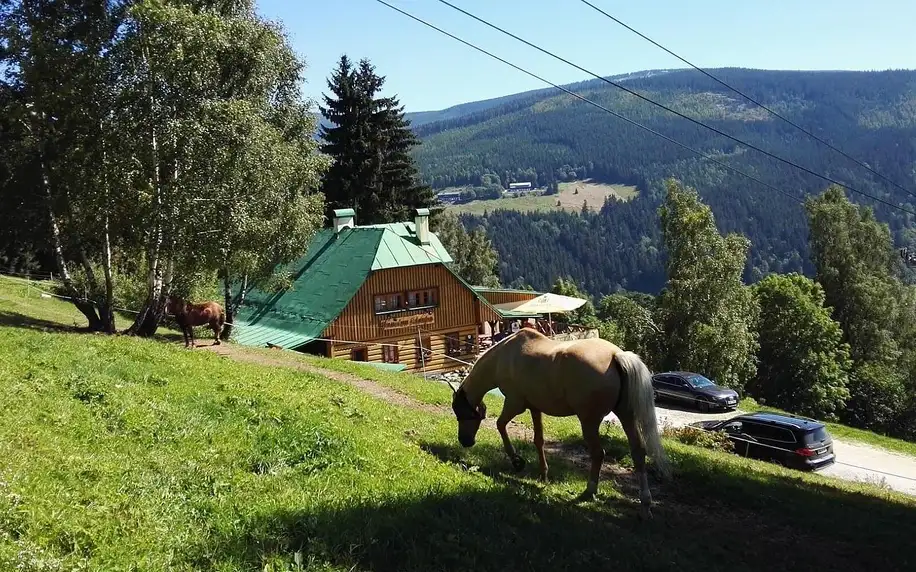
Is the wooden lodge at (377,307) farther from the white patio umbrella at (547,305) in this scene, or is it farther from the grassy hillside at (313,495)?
the grassy hillside at (313,495)

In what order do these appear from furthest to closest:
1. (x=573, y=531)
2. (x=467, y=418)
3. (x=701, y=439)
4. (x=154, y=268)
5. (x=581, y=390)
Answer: (x=154, y=268), (x=701, y=439), (x=467, y=418), (x=581, y=390), (x=573, y=531)

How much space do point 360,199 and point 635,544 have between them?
167 feet

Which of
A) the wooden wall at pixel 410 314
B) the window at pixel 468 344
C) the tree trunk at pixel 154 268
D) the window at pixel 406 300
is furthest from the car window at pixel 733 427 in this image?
the tree trunk at pixel 154 268

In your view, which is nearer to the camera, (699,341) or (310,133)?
(310,133)

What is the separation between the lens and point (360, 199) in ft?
185

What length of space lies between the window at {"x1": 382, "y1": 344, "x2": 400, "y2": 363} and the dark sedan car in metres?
13.7

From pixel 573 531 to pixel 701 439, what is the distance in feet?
42.9

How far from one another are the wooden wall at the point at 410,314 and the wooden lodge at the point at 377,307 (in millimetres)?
53

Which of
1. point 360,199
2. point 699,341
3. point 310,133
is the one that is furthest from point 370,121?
point 699,341

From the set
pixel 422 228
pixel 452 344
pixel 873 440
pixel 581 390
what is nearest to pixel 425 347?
pixel 452 344

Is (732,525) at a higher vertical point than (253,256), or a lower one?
lower

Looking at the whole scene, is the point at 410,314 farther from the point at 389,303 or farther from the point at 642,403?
the point at 642,403

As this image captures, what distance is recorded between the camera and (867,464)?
2425cm

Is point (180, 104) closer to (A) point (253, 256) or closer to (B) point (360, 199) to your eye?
Result: (A) point (253, 256)
